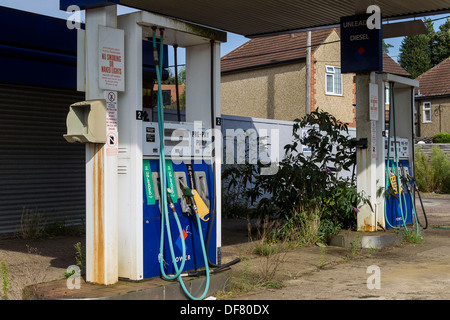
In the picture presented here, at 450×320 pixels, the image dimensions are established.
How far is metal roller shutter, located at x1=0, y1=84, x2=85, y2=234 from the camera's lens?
39.2 feet

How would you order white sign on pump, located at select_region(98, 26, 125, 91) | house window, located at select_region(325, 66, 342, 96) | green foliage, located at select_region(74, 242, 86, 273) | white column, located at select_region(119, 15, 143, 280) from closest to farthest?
white sign on pump, located at select_region(98, 26, 125, 91) → white column, located at select_region(119, 15, 143, 280) → green foliage, located at select_region(74, 242, 86, 273) → house window, located at select_region(325, 66, 342, 96)

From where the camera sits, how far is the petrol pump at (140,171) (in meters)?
6.49

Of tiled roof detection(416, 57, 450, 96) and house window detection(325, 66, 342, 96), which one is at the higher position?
tiled roof detection(416, 57, 450, 96)

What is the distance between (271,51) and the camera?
3438cm

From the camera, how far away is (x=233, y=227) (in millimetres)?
13359

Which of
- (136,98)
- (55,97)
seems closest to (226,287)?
(136,98)

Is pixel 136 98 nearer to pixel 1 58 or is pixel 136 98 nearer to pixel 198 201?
pixel 198 201

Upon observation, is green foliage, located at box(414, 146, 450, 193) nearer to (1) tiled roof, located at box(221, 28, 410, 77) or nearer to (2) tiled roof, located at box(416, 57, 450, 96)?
(1) tiled roof, located at box(221, 28, 410, 77)

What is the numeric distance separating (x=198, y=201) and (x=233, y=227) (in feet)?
20.6

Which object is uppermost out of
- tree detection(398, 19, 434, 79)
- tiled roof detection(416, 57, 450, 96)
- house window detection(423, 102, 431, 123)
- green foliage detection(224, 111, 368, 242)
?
tree detection(398, 19, 434, 79)

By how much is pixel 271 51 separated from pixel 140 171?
2862 cm

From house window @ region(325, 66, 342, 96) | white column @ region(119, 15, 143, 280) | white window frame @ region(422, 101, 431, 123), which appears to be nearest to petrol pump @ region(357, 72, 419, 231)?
white column @ region(119, 15, 143, 280)

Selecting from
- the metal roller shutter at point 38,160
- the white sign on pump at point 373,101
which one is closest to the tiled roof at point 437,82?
the white sign on pump at point 373,101

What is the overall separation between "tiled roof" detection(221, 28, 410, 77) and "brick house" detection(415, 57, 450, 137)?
335 inches
